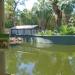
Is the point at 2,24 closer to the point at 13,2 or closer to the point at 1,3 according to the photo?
the point at 1,3

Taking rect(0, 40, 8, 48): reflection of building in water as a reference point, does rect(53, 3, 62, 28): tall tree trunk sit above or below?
above

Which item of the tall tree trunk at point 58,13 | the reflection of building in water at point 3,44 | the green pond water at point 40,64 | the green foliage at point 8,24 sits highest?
the tall tree trunk at point 58,13

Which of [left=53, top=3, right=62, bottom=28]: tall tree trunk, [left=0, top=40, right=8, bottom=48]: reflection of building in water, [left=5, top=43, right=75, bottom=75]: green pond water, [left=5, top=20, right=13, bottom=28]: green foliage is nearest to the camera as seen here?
[left=0, top=40, right=8, bottom=48]: reflection of building in water

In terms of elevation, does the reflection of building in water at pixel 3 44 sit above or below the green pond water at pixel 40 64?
above

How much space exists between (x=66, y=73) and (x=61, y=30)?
1490cm

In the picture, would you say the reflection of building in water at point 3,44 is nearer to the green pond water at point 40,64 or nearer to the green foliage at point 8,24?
the green pond water at point 40,64

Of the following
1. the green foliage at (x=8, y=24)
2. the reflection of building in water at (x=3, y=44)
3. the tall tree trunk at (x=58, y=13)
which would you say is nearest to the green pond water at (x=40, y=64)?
the reflection of building in water at (x=3, y=44)

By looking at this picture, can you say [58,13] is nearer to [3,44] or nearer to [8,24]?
[8,24]

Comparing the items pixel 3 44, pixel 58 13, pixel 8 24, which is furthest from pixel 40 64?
pixel 8 24

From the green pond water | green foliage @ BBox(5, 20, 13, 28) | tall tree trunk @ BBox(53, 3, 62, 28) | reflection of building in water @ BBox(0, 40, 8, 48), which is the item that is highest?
tall tree trunk @ BBox(53, 3, 62, 28)

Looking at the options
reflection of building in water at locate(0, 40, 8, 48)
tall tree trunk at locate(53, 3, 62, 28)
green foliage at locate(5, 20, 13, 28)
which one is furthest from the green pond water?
green foliage at locate(5, 20, 13, 28)

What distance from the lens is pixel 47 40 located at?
19.0 metres

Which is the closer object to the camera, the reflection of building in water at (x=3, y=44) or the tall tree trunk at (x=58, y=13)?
the reflection of building in water at (x=3, y=44)

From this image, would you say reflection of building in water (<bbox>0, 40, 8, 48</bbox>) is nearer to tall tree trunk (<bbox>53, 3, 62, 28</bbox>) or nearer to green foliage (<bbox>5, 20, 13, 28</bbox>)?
tall tree trunk (<bbox>53, 3, 62, 28</bbox>)
